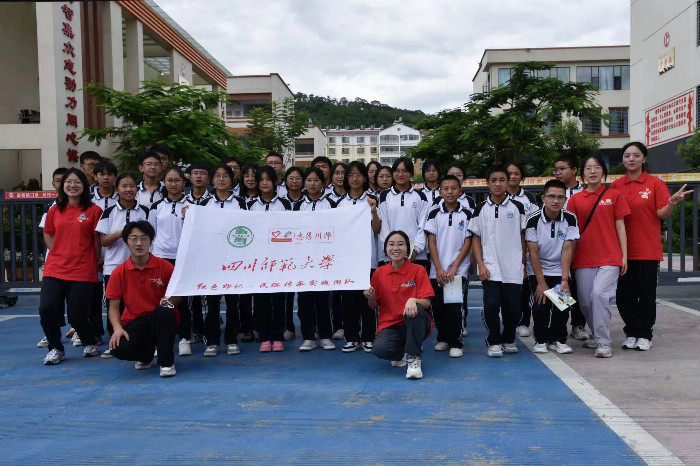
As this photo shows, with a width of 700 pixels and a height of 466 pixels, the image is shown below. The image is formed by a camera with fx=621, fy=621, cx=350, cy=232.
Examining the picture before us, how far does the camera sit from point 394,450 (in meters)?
3.39

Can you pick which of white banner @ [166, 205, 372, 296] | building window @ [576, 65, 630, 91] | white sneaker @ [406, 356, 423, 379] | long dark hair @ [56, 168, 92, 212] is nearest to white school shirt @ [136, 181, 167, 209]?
long dark hair @ [56, 168, 92, 212]

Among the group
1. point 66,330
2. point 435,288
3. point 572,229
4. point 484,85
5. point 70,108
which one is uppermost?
point 484,85

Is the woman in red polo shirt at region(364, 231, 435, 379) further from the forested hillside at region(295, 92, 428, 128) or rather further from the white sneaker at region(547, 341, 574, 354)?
the forested hillside at region(295, 92, 428, 128)

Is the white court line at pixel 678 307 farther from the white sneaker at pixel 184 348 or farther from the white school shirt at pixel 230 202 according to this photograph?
the white sneaker at pixel 184 348

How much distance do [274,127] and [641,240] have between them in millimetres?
20642

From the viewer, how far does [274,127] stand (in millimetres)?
24938

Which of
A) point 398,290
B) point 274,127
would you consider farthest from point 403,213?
point 274,127

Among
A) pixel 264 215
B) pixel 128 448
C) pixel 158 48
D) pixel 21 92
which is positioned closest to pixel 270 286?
pixel 264 215

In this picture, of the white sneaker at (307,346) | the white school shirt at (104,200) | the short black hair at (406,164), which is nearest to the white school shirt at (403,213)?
the short black hair at (406,164)

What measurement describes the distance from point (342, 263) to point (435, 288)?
0.91 m

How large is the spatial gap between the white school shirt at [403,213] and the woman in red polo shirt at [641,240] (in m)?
1.76

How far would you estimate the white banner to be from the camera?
5.36 metres

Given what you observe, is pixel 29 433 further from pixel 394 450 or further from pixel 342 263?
pixel 342 263

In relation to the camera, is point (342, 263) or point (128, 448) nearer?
point (128, 448)
